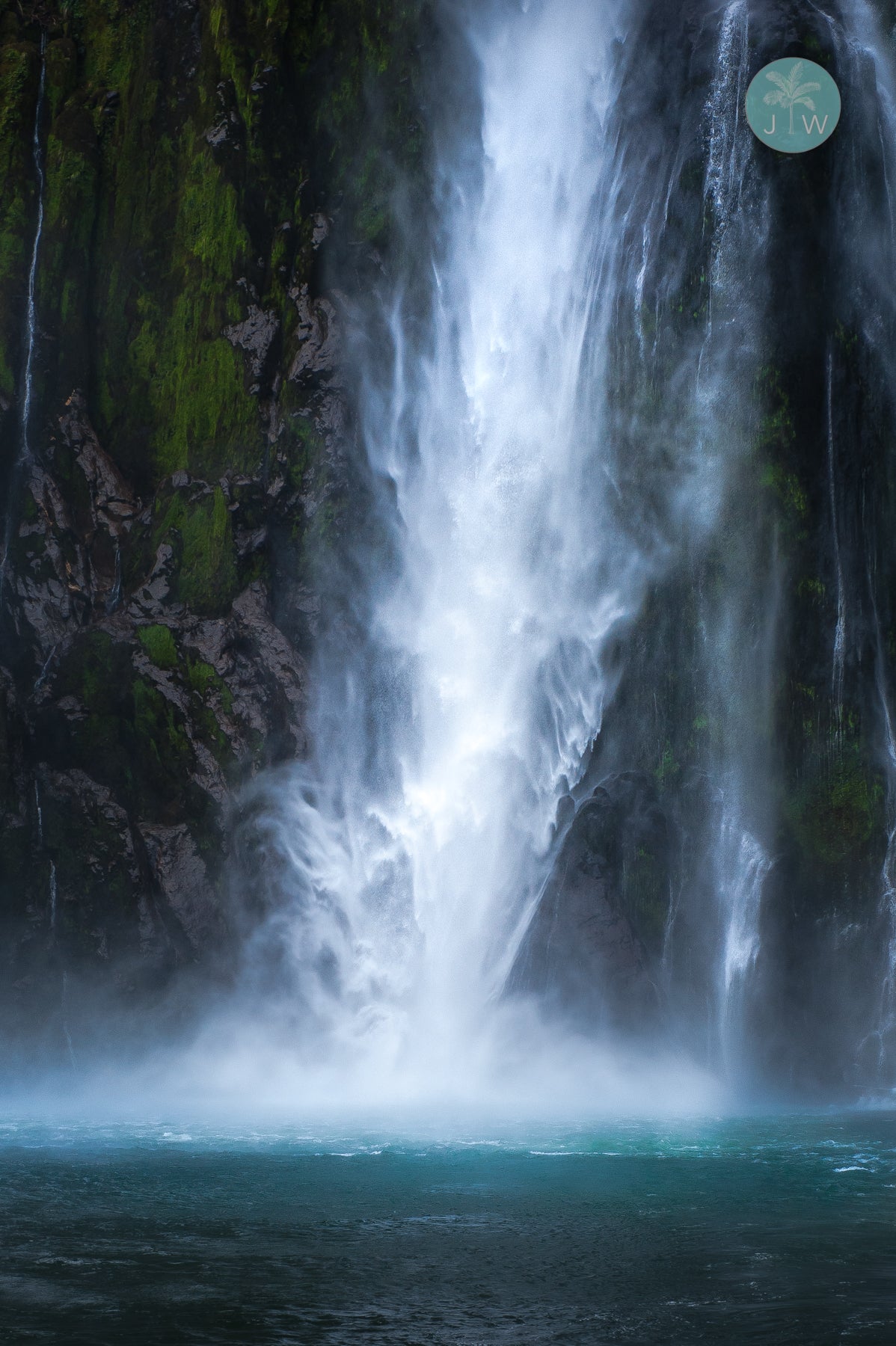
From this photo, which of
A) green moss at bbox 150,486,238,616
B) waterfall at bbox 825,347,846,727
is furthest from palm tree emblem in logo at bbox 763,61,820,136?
green moss at bbox 150,486,238,616

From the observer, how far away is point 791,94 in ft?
65.8

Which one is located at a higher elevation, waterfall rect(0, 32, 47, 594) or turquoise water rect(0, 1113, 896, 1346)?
waterfall rect(0, 32, 47, 594)

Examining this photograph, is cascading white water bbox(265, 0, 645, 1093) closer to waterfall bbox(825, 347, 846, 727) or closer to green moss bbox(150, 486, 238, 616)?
green moss bbox(150, 486, 238, 616)

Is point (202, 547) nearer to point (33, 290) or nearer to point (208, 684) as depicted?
point (208, 684)

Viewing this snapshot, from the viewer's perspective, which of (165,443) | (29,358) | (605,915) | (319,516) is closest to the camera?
(605,915)

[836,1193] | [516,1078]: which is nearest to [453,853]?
[516,1078]

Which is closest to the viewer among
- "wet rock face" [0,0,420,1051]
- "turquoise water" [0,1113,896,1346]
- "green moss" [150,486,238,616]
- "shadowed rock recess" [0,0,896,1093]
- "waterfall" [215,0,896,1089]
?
"turquoise water" [0,1113,896,1346]

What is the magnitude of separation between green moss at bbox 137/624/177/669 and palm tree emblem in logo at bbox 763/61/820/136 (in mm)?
11963

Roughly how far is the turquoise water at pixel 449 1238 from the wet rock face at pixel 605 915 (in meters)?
4.77

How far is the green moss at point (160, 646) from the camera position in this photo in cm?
2142

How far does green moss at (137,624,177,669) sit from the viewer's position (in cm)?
2142

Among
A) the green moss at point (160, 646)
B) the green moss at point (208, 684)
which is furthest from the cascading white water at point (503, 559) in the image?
the green moss at point (160, 646)

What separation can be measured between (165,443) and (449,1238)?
1554 centimetres

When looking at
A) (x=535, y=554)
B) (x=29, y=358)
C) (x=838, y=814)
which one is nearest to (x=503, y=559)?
(x=535, y=554)
